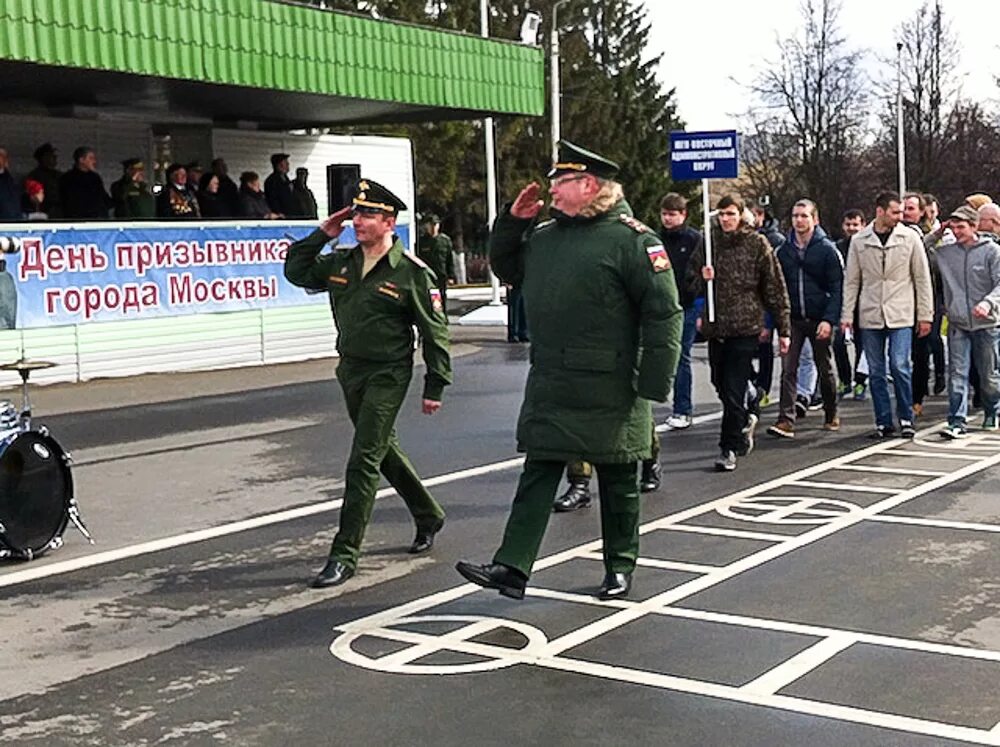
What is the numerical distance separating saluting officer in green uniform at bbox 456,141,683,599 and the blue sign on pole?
30.5 feet

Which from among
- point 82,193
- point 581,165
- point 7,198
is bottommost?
point 581,165

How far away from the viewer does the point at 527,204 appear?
21.1 ft

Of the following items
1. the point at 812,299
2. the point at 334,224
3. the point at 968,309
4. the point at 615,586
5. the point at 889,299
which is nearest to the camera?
the point at 615,586

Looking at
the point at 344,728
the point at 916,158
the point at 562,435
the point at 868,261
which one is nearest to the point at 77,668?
the point at 344,728

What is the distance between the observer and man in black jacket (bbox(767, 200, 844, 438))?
11664 mm

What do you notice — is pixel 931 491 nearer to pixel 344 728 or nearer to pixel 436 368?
pixel 436 368

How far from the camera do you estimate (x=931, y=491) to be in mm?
9047

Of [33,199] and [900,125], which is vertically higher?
A: [900,125]

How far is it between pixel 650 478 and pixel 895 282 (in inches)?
131

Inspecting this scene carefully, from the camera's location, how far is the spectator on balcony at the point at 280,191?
850 inches

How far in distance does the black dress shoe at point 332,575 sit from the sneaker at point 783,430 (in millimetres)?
5458

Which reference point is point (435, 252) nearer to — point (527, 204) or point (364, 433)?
point (364, 433)

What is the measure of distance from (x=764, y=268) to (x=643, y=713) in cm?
601

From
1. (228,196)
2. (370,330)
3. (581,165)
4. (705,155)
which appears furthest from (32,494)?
(228,196)
